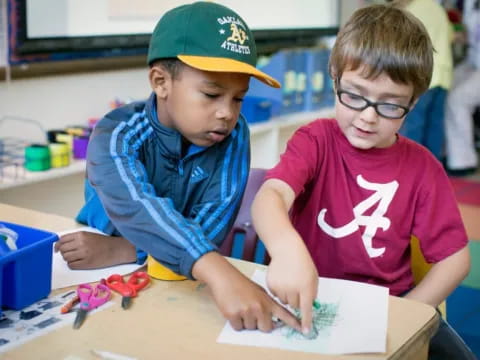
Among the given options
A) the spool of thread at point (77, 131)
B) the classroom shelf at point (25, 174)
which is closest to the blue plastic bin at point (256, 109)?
the spool of thread at point (77, 131)

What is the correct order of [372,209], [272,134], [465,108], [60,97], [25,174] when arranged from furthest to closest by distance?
[465,108]
[272,134]
[60,97]
[25,174]
[372,209]

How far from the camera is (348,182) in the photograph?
140cm

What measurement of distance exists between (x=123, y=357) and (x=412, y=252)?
2.63 feet

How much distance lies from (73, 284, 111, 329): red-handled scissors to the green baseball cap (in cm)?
38

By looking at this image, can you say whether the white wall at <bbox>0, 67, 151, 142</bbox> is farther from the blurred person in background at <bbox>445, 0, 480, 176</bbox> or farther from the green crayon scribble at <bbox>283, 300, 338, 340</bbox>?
the blurred person in background at <bbox>445, 0, 480, 176</bbox>

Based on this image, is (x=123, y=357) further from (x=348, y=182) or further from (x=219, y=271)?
(x=348, y=182)

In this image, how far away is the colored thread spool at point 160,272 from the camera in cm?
110

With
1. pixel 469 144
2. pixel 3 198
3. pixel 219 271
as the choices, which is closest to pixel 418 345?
pixel 219 271

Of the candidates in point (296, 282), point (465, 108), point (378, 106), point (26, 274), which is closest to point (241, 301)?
point (296, 282)

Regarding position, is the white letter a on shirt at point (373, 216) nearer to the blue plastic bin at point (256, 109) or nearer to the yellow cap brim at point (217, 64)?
the yellow cap brim at point (217, 64)

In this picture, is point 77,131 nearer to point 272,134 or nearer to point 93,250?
point 272,134

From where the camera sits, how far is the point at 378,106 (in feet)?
4.31

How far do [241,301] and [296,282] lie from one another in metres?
0.09

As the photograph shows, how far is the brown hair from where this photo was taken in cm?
130
